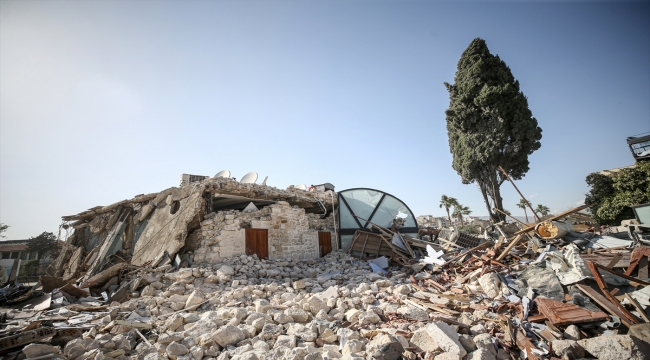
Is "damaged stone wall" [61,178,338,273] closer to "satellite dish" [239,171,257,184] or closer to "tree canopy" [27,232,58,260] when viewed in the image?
"satellite dish" [239,171,257,184]

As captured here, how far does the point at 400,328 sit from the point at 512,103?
19.7 meters

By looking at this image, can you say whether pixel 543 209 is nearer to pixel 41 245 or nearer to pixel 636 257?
pixel 636 257

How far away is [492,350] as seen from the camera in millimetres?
3928

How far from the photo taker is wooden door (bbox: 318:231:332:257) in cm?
1215

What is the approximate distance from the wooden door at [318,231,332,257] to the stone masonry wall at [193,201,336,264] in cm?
27

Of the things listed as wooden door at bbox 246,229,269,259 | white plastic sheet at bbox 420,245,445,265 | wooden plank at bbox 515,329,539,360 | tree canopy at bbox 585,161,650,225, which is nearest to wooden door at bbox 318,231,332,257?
wooden door at bbox 246,229,269,259

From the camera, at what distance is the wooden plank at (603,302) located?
4243mm

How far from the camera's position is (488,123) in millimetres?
18969

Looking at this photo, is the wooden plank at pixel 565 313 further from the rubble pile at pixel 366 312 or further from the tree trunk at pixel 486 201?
the tree trunk at pixel 486 201

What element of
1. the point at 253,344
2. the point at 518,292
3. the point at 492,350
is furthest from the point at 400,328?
the point at 518,292

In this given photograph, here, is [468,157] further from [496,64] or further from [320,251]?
[320,251]

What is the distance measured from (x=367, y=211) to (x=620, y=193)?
64.9ft

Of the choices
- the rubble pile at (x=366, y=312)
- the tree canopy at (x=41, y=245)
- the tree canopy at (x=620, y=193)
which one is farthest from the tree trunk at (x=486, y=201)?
the tree canopy at (x=41, y=245)

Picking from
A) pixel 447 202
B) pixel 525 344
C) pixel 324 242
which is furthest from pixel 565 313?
pixel 447 202
